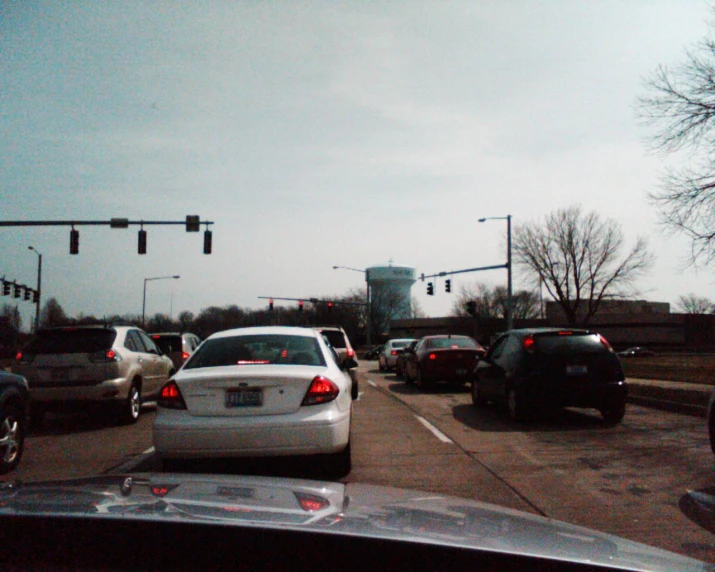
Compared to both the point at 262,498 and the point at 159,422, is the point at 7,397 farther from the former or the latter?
the point at 262,498

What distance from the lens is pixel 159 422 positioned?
6.42 metres

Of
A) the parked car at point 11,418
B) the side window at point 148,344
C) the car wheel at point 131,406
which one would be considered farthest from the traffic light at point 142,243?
the parked car at point 11,418

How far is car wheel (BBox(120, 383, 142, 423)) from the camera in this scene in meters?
11.8

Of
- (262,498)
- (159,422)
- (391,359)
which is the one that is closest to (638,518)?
(262,498)

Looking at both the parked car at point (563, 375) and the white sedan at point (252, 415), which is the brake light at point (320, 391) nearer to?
the white sedan at point (252, 415)

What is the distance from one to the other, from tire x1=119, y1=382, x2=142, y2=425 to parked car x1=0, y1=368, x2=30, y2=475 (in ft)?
12.8

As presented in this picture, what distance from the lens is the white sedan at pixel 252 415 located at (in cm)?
630

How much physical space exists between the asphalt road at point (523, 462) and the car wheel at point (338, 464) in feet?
0.38

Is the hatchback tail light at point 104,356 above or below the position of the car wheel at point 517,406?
above

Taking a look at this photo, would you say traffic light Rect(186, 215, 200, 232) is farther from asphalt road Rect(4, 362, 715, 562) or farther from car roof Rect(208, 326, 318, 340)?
car roof Rect(208, 326, 318, 340)

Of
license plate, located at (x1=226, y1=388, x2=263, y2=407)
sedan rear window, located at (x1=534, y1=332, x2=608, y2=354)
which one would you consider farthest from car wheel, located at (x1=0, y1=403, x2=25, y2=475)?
sedan rear window, located at (x1=534, y1=332, x2=608, y2=354)

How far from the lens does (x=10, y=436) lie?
24.7 ft

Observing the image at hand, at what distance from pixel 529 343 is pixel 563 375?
81cm

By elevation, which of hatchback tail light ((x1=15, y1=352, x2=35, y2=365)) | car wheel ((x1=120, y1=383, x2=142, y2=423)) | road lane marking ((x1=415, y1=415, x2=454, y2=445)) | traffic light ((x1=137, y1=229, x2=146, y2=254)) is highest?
traffic light ((x1=137, y1=229, x2=146, y2=254))
